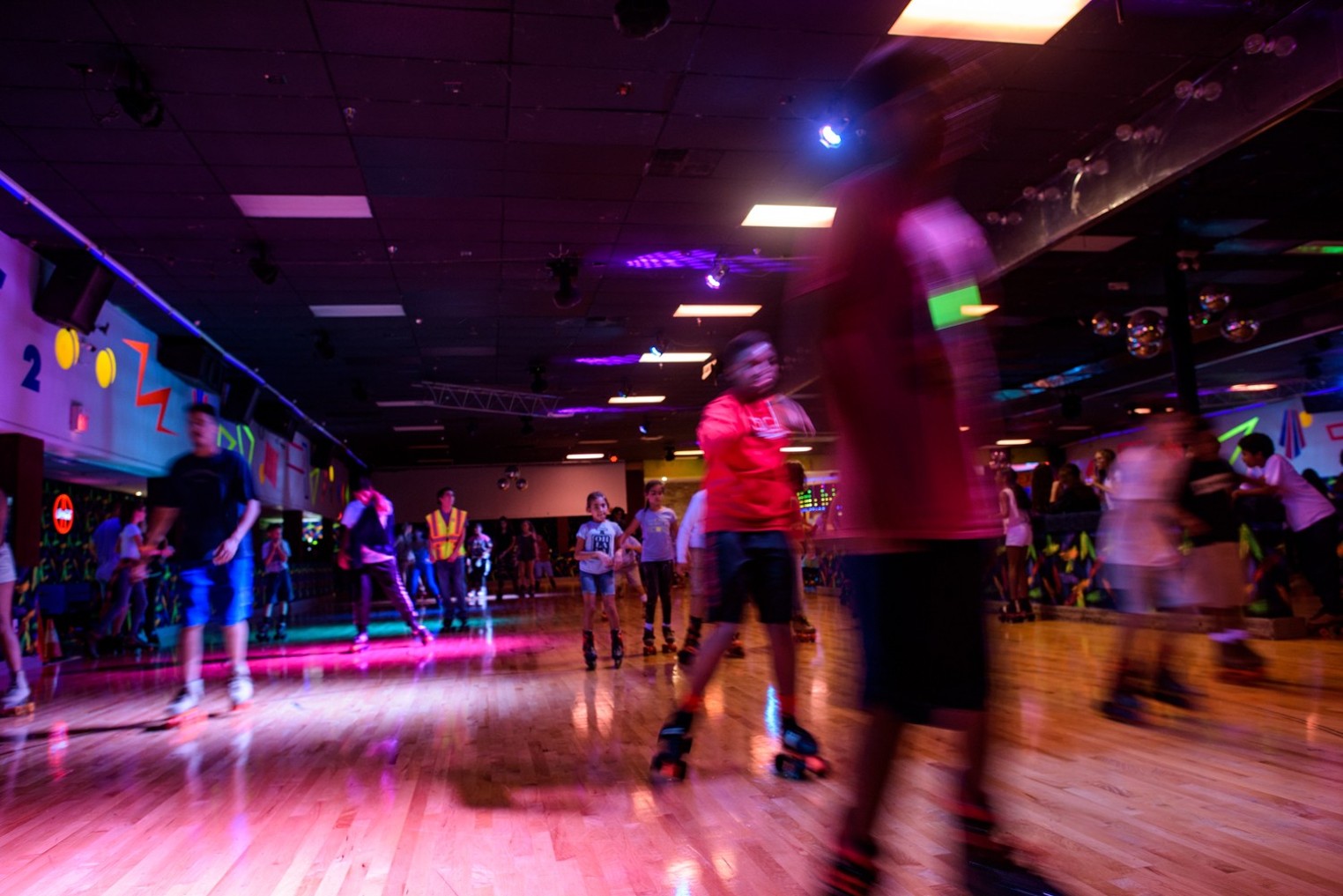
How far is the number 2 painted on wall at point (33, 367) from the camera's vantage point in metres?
7.41

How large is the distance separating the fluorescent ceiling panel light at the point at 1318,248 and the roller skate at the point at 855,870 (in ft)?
34.2

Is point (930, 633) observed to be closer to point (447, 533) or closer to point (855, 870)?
point (855, 870)

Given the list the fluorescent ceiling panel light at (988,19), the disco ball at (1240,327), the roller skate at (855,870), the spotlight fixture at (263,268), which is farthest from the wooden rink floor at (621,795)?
the spotlight fixture at (263,268)

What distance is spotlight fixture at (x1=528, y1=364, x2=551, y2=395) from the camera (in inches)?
528

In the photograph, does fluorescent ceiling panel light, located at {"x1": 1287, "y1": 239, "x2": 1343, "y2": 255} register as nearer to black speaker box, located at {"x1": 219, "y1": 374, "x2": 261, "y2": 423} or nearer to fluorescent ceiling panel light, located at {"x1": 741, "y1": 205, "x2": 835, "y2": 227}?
fluorescent ceiling panel light, located at {"x1": 741, "y1": 205, "x2": 835, "y2": 227}

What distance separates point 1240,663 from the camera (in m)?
4.75

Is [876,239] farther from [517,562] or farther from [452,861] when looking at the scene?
[517,562]

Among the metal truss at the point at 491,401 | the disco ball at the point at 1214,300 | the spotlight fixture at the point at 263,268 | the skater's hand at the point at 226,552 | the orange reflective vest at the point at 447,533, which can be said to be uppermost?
the metal truss at the point at 491,401

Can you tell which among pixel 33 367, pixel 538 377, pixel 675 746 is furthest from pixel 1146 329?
pixel 33 367

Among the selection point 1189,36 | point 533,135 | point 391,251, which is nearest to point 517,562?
point 391,251

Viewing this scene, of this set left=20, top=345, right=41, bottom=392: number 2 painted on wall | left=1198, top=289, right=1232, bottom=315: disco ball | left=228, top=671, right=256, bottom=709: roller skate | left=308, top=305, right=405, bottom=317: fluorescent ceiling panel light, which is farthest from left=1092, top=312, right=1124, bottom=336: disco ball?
left=20, top=345, right=41, bottom=392: number 2 painted on wall

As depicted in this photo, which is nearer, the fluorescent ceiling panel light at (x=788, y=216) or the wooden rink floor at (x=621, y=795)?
the wooden rink floor at (x=621, y=795)

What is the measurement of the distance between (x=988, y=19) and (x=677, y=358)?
8.76 meters

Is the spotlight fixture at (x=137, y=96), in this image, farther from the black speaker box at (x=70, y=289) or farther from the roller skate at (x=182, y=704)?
the roller skate at (x=182, y=704)
